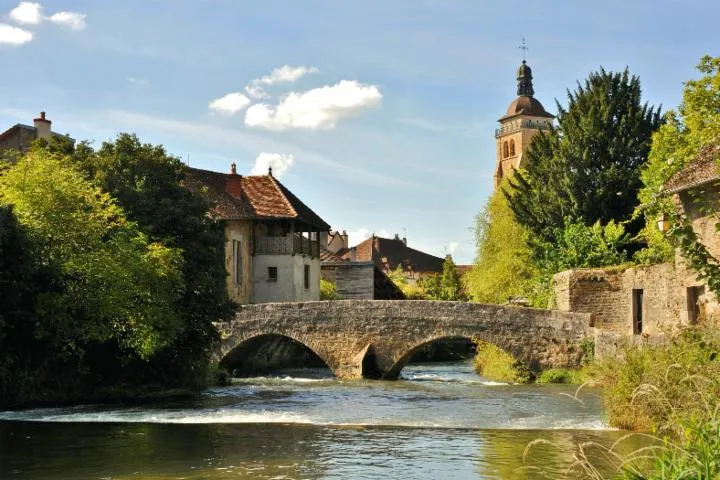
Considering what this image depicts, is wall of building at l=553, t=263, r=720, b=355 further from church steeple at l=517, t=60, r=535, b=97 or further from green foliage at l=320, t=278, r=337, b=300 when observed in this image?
church steeple at l=517, t=60, r=535, b=97

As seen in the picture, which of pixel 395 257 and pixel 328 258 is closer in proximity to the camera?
pixel 328 258

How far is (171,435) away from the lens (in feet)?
51.1

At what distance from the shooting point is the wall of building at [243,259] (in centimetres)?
3631

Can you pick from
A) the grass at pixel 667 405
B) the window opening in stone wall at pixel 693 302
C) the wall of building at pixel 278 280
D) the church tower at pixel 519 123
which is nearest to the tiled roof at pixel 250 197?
the wall of building at pixel 278 280

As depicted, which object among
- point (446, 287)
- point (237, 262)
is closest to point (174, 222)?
point (237, 262)

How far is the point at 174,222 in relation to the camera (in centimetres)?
2311

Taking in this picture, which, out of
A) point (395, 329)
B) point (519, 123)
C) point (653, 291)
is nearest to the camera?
point (653, 291)

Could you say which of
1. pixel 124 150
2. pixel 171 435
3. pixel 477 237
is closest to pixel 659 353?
pixel 171 435

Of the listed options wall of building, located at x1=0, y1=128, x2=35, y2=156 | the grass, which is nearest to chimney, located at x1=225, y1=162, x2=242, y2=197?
wall of building, located at x1=0, y1=128, x2=35, y2=156

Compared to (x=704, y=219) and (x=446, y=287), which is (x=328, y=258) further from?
(x=704, y=219)

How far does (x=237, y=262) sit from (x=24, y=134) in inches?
378

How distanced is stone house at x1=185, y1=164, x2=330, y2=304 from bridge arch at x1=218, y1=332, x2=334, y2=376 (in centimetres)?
240

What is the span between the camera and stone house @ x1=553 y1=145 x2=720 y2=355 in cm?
2047

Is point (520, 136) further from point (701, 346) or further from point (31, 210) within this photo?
point (701, 346)
